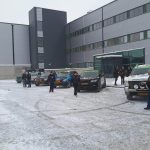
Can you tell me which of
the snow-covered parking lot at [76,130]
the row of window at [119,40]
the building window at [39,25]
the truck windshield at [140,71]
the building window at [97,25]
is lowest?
the snow-covered parking lot at [76,130]

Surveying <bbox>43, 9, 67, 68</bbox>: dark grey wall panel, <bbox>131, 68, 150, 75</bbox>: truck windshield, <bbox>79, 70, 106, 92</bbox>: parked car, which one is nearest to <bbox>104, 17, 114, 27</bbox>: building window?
<bbox>43, 9, 67, 68</bbox>: dark grey wall panel

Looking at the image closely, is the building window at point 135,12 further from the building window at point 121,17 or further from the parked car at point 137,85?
the parked car at point 137,85

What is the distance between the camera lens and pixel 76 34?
221 ft

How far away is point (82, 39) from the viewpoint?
212 ft

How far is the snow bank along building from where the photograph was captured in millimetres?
46188

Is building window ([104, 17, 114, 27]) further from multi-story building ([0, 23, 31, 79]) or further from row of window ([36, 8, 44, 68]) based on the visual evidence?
multi-story building ([0, 23, 31, 79])

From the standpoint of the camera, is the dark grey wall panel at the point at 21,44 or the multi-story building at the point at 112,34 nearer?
the multi-story building at the point at 112,34

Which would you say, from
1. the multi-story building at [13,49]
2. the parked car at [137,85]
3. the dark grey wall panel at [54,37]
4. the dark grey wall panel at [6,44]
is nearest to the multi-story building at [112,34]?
the dark grey wall panel at [54,37]

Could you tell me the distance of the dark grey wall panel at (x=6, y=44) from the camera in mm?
70000

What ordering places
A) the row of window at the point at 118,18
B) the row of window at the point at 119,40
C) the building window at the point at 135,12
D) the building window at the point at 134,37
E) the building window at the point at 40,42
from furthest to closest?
1. the building window at the point at 40,42
2. the building window at the point at 134,37
3. the building window at the point at 135,12
4. the row of window at the point at 119,40
5. the row of window at the point at 118,18

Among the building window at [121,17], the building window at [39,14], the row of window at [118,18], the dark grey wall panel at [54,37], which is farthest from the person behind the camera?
the dark grey wall panel at [54,37]

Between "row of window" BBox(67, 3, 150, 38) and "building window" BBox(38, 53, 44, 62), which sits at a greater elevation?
"row of window" BBox(67, 3, 150, 38)

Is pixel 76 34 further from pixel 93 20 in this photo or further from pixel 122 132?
pixel 122 132

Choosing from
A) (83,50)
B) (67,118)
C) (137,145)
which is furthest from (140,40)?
(137,145)
